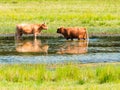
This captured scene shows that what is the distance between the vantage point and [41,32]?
128 ft

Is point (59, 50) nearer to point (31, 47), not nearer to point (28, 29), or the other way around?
point (31, 47)

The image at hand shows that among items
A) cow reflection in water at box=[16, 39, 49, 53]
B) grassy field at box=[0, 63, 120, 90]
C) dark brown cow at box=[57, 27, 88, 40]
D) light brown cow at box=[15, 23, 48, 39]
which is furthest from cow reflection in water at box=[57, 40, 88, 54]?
grassy field at box=[0, 63, 120, 90]

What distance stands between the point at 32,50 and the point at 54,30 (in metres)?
10.6

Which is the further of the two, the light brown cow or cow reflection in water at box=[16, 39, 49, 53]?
the light brown cow

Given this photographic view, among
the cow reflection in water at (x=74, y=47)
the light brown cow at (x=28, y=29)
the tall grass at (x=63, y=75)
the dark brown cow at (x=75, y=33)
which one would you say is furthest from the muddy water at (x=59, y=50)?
the tall grass at (x=63, y=75)

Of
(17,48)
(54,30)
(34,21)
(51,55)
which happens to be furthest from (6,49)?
(34,21)

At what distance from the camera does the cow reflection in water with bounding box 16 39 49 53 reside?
28.3 m

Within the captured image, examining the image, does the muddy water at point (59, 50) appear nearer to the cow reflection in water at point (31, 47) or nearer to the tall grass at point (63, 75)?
the cow reflection in water at point (31, 47)

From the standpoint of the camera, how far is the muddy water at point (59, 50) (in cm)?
2445

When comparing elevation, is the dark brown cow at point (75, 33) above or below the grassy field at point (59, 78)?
below

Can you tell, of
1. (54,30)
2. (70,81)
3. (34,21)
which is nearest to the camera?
(70,81)

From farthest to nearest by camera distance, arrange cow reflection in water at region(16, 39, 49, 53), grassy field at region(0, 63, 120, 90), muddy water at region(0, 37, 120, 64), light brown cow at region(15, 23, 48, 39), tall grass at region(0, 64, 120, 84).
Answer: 1. light brown cow at region(15, 23, 48, 39)
2. cow reflection in water at region(16, 39, 49, 53)
3. muddy water at region(0, 37, 120, 64)
4. tall grass at region(0, 64, 120, 84)
5. grassy field at region(0, 63, 120, 90)

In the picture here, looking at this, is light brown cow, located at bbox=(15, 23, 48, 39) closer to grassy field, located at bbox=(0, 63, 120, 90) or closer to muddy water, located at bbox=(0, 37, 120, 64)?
muddy water, located at bbox=(0, 37, 120, 64)

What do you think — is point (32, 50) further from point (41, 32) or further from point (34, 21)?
point (34, 21)
